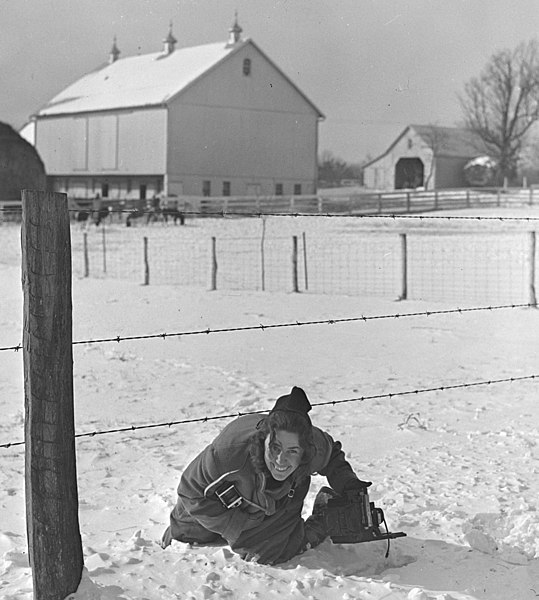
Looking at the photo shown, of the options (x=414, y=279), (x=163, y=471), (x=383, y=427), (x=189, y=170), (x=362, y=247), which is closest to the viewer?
(x=163, y=471)

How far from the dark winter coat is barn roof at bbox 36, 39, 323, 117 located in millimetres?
41866

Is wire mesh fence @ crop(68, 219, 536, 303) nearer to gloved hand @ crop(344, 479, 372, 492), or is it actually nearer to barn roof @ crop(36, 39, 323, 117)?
gloved hand @ crop(344, 479, 372, 492)

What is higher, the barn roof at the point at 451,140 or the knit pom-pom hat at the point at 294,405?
the barn roof at the point at 451,140

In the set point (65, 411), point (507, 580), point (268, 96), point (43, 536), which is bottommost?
point (507, 580)

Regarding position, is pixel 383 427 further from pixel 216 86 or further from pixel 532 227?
pixel 216 86

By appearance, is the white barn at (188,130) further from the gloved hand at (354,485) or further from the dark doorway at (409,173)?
the gloved hand at (354,485)

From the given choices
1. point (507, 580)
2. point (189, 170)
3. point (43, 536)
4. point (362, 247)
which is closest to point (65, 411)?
point (43, 536)

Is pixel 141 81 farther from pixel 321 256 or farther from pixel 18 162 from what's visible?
pixel 321 256

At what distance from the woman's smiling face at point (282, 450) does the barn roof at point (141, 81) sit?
4221 centimetres

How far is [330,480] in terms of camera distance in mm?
4637

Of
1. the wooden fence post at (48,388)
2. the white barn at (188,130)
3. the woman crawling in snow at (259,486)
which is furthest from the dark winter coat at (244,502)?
the white barn at (188,130)

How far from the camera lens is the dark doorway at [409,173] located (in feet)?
210

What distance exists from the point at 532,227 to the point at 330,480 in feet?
78.9

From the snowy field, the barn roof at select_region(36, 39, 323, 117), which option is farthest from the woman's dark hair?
the barn roof at select_region(36, 39, 323, 117)
